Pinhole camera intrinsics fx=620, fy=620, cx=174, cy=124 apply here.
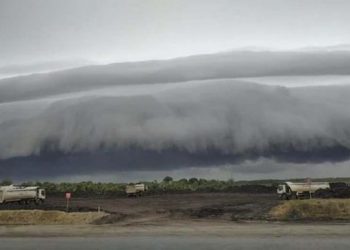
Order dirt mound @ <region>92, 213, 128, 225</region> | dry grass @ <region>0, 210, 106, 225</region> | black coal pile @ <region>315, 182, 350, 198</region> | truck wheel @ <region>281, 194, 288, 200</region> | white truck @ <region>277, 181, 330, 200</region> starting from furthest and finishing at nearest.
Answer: white truck @ <region>277, 181, 330, 200</region> < truck wheel @ <region>281, 194, 288, 200</region> < black coal pile @ <region>315, 182, 350, 198</region> < dry grass @ <region>0, 210, 106, 225</region> < dirt mound @ <region>92, 213, 128, 225</region>

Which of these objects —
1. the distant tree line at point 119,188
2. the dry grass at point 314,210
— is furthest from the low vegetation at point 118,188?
the dry grass at point 314,210

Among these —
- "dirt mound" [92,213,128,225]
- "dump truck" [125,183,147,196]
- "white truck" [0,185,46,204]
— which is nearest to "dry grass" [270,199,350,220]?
"dirt mound" [92,213,128,225]

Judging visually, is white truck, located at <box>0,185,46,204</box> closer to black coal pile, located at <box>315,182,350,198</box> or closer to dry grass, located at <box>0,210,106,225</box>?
dry grass, located at <box>0,210,106,225</box>

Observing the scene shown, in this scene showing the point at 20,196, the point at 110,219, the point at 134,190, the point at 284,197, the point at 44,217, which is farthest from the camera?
the point at 134,190

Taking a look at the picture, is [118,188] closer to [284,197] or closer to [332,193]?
[284,197]

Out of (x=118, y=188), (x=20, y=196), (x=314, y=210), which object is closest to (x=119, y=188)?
(x=118, y=188)

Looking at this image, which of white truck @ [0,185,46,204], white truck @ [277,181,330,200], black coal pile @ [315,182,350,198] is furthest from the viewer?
white truck @ [0,185,46,204]

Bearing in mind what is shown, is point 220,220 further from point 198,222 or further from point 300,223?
point 300,223

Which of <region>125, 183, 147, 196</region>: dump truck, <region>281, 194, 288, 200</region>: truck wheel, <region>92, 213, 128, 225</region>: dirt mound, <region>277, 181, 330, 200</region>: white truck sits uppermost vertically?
<region>125, 183, 147, 196</region>: dump truck
